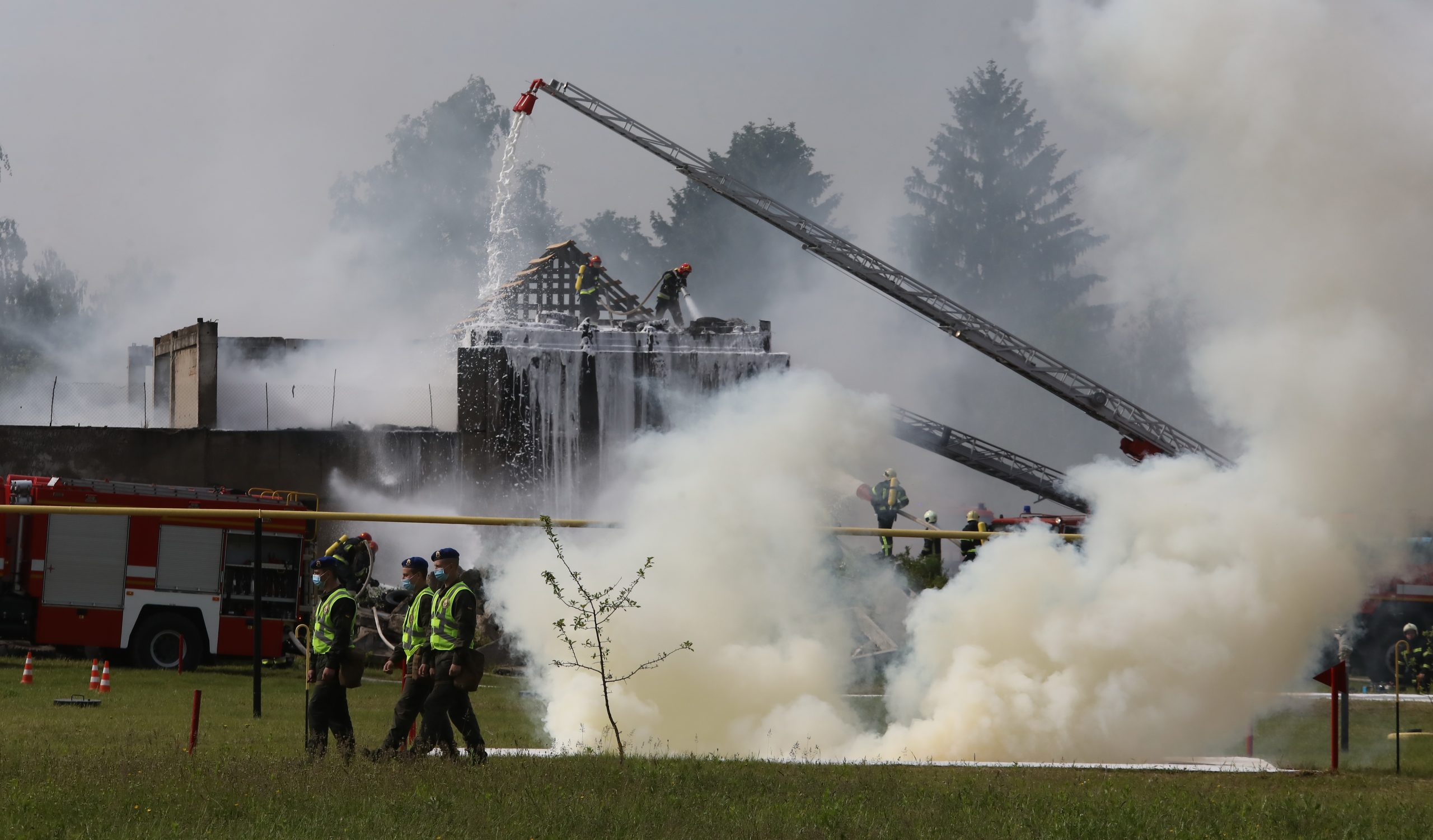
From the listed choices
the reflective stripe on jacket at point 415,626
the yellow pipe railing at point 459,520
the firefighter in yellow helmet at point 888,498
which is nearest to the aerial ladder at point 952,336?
the firefighter in yellow helmet at point 888,498

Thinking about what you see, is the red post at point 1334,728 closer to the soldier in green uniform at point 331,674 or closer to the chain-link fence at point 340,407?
the soldier in green uniform at point 331,674

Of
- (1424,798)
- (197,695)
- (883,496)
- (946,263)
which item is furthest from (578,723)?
(946,263)

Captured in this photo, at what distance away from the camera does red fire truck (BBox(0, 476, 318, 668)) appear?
72.6 ft

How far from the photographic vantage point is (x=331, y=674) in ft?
41.4

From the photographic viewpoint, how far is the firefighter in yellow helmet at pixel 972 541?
21.5 m

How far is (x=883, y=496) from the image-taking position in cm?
2478

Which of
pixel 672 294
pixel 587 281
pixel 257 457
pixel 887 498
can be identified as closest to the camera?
pixel 887 498

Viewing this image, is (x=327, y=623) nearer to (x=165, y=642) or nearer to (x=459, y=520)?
(x=459, y=520)

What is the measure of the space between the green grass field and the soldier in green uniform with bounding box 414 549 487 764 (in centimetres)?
37

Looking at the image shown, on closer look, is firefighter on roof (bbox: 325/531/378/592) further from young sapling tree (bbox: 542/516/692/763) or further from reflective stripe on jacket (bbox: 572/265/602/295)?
reflective stripe on jacket (bbox: 572/265/602/295)

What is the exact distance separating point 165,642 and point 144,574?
3.54 ft

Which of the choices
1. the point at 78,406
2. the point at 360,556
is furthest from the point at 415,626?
the point at 78,406

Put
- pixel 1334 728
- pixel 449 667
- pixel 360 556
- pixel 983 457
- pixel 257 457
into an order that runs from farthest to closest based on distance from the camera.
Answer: pixel 983 457 → pixel 257 457 → pixel 360 556 → pixel 1334 728 → pixel 449 667

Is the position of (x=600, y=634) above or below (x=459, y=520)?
below
